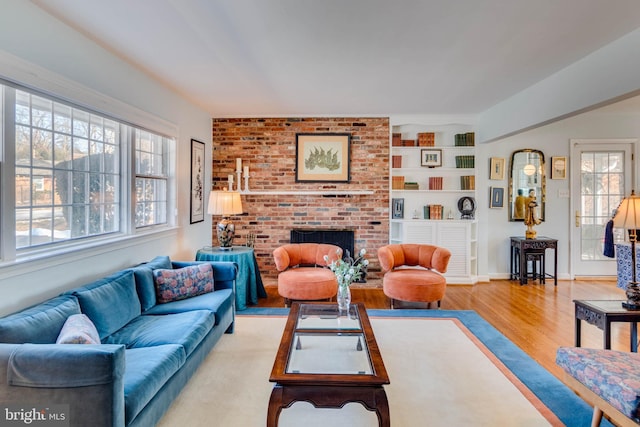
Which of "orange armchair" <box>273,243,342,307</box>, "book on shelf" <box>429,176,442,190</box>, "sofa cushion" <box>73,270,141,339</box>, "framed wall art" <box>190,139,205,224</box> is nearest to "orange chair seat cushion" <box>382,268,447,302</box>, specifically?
"orange armchair" <box>273,243,342,307</box>

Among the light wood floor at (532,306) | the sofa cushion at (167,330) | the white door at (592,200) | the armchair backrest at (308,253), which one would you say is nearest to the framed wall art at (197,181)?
the armchair backrest at (308,253)

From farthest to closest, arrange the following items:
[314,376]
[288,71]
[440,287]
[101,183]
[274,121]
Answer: [274,121], [440,287], [288,71], [101,183], [314,376]

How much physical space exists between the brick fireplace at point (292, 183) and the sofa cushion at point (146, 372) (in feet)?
10.3

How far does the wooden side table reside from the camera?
228 centimetres

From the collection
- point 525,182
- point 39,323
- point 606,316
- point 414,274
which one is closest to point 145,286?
point 39,323

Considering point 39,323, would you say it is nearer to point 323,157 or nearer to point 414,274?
point 414,274

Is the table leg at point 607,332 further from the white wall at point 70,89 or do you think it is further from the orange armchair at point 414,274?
the white wall at point 70,89

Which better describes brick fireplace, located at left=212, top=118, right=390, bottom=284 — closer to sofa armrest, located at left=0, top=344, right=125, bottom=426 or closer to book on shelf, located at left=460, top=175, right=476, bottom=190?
book on shelf, located at left=460, top=175, right=476, bottom=190

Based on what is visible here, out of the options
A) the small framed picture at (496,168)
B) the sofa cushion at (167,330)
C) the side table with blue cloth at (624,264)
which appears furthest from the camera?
the small framed picture at (496,168)

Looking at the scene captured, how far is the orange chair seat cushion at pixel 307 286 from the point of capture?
12.0 ft

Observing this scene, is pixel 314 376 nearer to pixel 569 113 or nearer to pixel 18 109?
pixel 18 109

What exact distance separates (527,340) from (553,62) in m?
2.59

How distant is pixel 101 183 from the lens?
9.57ft

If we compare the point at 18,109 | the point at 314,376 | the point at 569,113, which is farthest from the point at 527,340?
the point at 18,109
